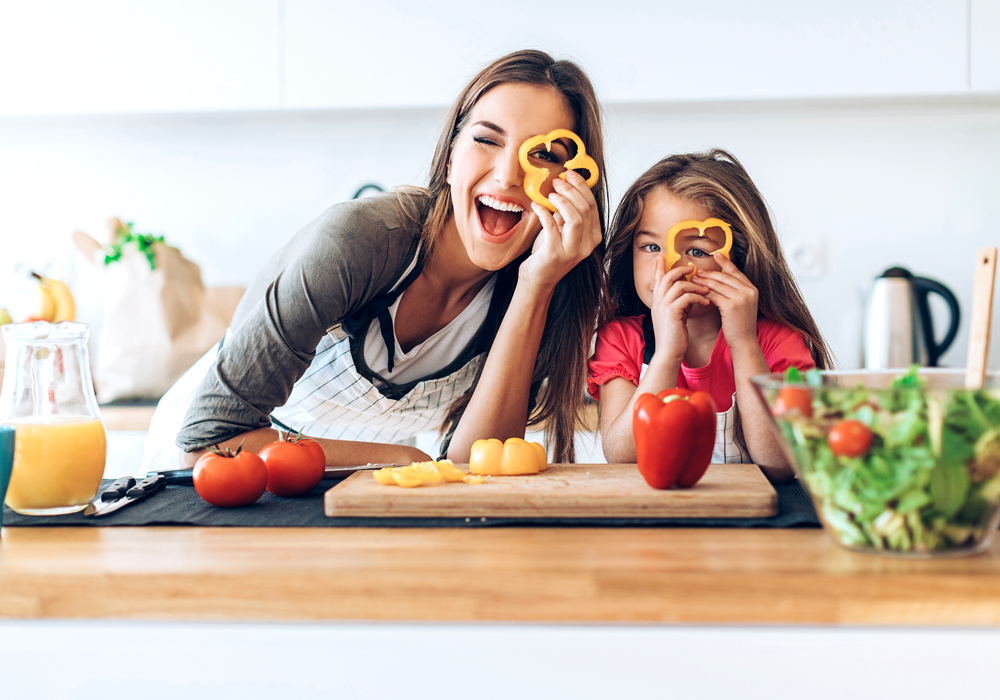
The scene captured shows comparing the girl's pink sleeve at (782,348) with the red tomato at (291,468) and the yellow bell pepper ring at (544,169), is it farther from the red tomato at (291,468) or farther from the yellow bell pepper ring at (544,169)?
the red tomato at (291,468)

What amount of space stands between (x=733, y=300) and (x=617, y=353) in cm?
25

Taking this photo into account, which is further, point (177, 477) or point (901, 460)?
point (177, 477)

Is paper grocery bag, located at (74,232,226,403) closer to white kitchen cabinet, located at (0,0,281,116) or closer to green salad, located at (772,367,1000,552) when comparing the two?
white kitchen cabinet, located at (0,0,281,116)

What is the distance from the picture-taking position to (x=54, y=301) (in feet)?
7.55

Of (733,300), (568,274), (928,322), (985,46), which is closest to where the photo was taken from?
(733,300)

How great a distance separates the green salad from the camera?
583 millimetres

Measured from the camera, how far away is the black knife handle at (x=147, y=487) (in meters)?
0.86

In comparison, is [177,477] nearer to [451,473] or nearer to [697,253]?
[451,473]

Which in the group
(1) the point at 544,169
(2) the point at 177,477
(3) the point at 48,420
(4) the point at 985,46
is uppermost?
(4) the point at 985,46

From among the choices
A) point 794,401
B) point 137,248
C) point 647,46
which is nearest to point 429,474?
point 794,401

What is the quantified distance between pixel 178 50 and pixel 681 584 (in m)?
2.09

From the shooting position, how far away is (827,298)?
2365 millimetres

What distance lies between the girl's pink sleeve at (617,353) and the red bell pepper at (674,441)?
443 mm

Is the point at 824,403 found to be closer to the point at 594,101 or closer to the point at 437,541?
the point at 437,541
